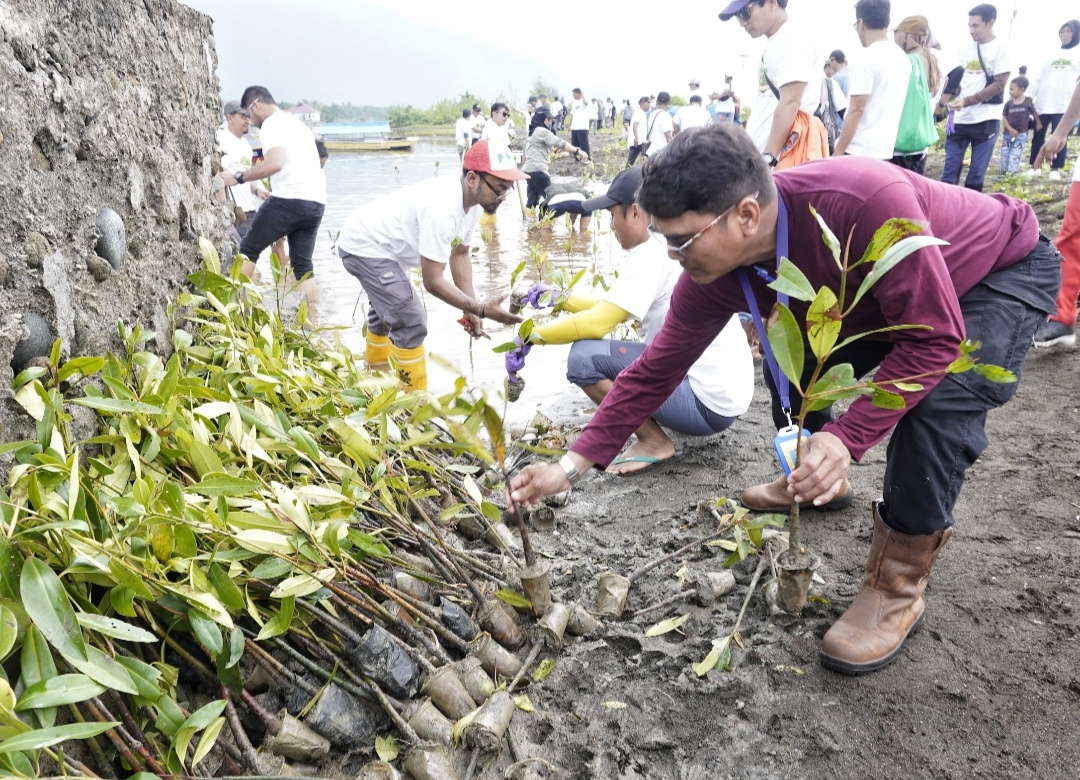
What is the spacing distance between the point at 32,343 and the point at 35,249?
236 millimetres

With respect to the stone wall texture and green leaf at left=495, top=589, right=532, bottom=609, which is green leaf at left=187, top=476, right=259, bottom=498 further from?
green leaf at left=495, top=589, right=532, bottom=609

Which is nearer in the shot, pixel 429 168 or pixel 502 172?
pixel 502 172

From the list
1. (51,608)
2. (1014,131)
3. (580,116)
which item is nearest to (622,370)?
(51,608)

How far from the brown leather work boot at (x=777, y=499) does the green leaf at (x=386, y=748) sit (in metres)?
1.64

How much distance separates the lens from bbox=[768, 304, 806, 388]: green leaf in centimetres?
152

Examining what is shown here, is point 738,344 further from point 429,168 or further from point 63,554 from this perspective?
point 429,168

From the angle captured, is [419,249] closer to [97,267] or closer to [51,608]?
[97,267]

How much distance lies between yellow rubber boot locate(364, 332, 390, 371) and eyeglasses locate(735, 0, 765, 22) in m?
2.70

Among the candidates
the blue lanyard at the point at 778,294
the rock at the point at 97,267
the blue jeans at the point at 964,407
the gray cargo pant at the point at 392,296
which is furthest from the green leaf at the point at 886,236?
the gray cargo pant at the point at 392,296

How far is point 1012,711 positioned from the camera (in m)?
1.69

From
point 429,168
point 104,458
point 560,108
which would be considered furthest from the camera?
point 560,108

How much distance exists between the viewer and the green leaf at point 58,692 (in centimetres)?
119

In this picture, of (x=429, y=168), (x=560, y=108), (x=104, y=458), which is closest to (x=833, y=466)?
(x=104, y=458)

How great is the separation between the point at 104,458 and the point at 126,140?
1.10 meters
